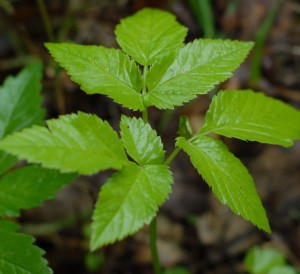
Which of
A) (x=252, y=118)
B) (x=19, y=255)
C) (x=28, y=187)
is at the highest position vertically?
(x=252, y=118)

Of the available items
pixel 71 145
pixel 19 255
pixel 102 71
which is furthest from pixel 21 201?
pixel 102 71

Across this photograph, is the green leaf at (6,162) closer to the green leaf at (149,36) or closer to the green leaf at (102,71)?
the green leaf at (102,71)

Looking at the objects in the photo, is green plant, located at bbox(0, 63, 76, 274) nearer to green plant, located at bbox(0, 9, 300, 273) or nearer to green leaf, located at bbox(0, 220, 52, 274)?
green leaf, located at bbox(0, 220, 52, 274)

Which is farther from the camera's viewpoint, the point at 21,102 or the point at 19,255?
the point at 21,102

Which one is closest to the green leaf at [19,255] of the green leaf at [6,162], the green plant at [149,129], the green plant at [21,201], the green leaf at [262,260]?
the green plant at [21,201]

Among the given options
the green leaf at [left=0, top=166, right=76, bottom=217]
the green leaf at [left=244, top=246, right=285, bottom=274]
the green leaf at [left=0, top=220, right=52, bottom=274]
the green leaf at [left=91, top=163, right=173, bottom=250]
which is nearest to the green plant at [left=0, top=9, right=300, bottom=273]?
the green leaf at [left=91, top=163, right=173, bottom=250]

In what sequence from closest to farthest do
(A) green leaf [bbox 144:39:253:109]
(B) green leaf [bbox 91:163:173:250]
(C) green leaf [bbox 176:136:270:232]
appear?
(B) green leaf [bbox 91:163:173:250] < (C) green leaf [bbox 176:136:270:232] < (A) green leaf [bbox 144:39:253:109]

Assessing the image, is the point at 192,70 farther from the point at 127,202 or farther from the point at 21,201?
the point at 21,201

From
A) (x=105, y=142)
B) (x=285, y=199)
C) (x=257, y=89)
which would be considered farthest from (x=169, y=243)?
(x=105, y=142)
